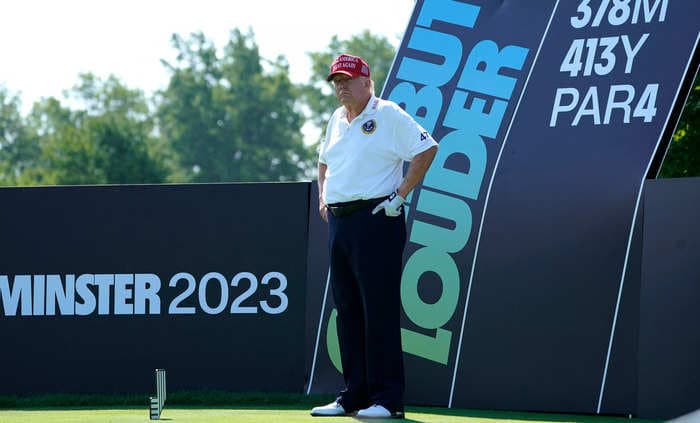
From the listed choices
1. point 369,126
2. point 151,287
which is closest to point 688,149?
point 151,287

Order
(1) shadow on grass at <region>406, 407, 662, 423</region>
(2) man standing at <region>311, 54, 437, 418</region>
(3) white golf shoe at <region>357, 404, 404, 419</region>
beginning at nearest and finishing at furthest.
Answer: (3) white golf shoe at <region>357, 404, 404, 419</region> → (2) man standing at <region>311, 54, 437, 418</region> → (1) shadow on grass at <region>406, 407, 662, 423</region>

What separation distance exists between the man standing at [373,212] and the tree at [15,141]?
237ft

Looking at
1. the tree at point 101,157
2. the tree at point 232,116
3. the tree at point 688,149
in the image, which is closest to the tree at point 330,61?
the tree at point 232,116

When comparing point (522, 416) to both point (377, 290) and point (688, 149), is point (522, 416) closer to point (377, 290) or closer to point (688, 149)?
point (377, 290)

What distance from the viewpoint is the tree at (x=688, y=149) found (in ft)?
40.1

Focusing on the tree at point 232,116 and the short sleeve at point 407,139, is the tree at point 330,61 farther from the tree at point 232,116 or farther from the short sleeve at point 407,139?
the short sleeve at point 407,139

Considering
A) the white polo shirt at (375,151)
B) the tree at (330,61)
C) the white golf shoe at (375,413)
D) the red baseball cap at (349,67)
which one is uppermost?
the tree at (330,61)

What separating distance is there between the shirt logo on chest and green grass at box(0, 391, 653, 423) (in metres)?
1.38

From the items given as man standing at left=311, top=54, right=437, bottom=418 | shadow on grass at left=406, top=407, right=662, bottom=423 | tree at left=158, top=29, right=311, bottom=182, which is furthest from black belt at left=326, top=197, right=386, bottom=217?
tree at left=158, top=29, right=311, bottom=182

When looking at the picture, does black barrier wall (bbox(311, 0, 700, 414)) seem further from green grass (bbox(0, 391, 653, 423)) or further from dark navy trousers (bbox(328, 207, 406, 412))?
dark navy trousers (bbox(328, 207, 406, 412))

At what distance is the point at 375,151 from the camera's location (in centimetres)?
595

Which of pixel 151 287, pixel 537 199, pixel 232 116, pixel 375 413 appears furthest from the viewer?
pixel 232 116

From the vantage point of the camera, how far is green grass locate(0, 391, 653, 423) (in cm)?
614

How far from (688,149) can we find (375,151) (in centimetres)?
717
